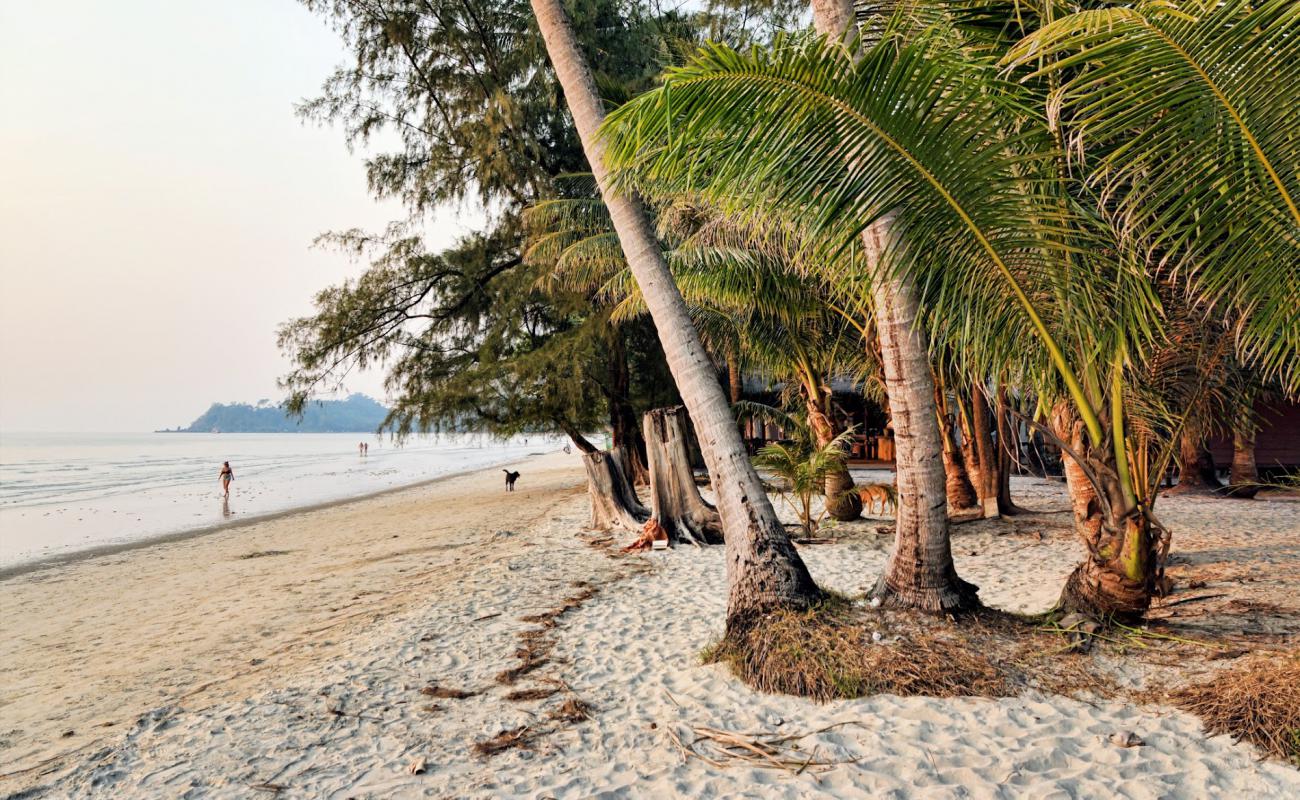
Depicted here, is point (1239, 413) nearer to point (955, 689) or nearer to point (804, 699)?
point (955, 689)

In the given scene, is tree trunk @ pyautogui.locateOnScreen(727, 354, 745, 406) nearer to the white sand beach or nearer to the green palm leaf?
the white sand beach

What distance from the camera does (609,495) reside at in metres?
11.1

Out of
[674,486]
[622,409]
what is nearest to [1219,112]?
[674,486]

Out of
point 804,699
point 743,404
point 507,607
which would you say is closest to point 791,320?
point 743,404

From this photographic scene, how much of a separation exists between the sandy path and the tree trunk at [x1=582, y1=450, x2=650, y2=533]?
1.86 meters

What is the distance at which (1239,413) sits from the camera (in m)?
5.24

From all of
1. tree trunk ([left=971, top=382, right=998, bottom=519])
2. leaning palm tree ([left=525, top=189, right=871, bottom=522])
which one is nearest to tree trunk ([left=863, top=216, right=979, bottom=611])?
leaning palm tree ([left=525, top=189, right=871, bottom=522])

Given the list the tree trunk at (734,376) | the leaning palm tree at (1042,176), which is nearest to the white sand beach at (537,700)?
the leaning palm tree at (1042,176)

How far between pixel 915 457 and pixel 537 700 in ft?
9.38

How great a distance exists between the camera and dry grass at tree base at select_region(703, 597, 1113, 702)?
12.5 feet

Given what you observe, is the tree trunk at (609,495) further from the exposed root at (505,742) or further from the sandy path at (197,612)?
the exposed root at (505,742)

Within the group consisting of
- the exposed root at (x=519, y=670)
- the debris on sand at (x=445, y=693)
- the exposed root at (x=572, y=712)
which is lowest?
the debris on sand at (x=445, y=693)

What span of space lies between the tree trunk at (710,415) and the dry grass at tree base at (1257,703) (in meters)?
2.03

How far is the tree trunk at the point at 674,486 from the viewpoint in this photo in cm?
932
